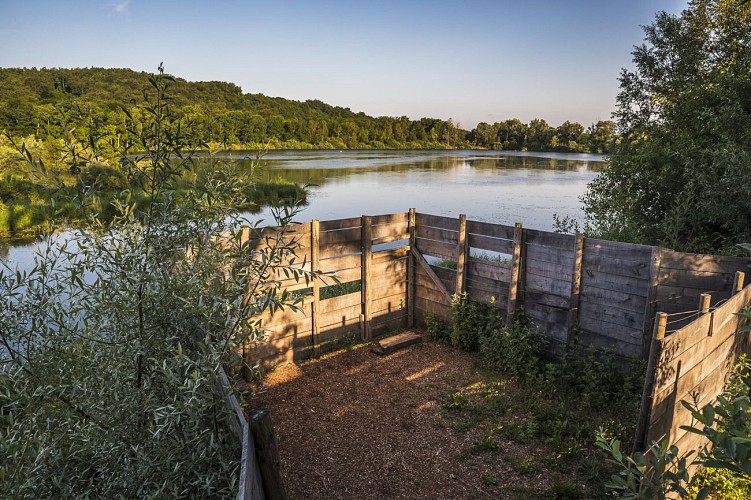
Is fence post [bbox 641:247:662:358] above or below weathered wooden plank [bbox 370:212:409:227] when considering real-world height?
below

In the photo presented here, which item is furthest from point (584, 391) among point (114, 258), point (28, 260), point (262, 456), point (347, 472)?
point (28, 260)

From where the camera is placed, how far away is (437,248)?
26.3ft

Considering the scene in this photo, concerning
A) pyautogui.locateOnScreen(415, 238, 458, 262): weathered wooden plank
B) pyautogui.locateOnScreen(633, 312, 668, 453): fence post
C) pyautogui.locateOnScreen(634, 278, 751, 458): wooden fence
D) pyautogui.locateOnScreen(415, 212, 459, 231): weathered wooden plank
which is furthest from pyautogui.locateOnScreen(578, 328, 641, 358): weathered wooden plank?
pyautogui.locateOnScreen(633, 312, 668, 453): fence post

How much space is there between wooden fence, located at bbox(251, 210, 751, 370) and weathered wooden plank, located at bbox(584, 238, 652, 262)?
1cm

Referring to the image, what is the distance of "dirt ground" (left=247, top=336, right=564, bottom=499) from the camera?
14.7 feet

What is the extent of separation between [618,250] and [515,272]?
4.82ft

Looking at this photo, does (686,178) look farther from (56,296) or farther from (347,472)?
(56,296)

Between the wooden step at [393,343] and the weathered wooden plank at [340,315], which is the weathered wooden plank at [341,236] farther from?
the wooden step at [393,343]

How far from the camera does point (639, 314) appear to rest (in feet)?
18.8

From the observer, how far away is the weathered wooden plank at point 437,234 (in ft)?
25.3

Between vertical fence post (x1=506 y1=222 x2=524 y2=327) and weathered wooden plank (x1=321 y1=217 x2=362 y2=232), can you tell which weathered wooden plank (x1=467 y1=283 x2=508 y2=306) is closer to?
vertical fence post (x1=506 y1=222 x2=524 y2=327)

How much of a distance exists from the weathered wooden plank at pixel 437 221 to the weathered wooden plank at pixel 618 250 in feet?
7.18

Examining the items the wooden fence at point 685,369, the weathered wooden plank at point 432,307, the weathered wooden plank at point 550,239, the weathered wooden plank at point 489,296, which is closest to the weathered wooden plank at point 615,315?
the weathered wooden plank at point 550,239

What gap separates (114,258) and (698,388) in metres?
4.43
